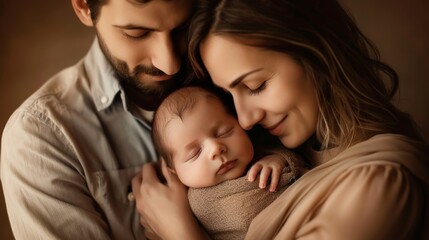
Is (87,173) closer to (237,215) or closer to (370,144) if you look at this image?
(237,215)

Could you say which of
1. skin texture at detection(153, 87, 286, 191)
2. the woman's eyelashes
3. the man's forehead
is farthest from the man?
the woman's eyelashes

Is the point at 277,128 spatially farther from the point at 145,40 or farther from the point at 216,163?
the point at 145,40

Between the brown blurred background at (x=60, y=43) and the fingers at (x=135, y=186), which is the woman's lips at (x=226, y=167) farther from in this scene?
the brown blurred background at (x=60, y=43)

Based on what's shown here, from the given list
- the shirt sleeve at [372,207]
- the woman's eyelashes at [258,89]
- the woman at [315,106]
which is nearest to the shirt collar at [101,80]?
the woman at [315,106]

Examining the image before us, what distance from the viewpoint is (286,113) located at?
3.56 feet

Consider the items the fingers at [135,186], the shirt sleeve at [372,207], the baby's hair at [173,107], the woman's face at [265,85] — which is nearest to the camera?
the shirt sleeve at [372,207]

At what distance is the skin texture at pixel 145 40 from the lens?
3.63ft

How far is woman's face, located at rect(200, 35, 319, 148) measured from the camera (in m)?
1.03

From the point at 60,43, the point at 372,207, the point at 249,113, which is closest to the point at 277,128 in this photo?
the point at 249,113

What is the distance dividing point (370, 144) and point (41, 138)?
0.77m

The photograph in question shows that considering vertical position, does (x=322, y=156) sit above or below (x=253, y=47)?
below

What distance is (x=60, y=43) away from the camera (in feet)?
4.75

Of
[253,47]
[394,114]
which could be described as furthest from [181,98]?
[394,114]

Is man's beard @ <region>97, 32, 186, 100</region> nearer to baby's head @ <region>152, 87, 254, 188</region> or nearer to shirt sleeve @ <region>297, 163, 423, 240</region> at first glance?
baby's head @ <region>152, 87, 254, 188</region>
